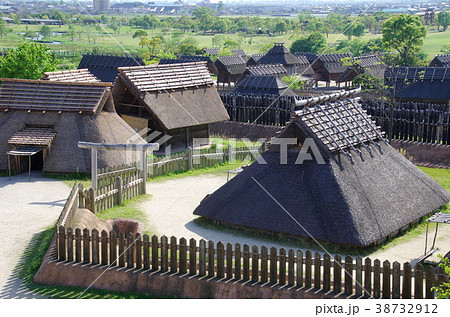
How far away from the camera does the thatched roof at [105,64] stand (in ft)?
168

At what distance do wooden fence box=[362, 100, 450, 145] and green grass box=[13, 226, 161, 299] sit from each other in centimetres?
1930

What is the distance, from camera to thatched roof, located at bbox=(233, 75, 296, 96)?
138 feet

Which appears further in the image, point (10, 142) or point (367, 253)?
point (10, 142)

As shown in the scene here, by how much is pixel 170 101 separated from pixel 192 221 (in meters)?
12.9

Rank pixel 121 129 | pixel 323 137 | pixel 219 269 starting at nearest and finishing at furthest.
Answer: pixel 219 269
pixel 323 137
pixel 121 129

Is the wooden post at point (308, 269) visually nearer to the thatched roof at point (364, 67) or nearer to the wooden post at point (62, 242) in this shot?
the wooden post at point (62, 242)

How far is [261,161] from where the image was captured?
1877cm

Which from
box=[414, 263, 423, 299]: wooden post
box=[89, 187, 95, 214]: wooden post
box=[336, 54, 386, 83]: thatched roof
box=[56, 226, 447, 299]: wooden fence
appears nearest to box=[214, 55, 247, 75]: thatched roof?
box=[336, 54, 386, 83]: thatched roof

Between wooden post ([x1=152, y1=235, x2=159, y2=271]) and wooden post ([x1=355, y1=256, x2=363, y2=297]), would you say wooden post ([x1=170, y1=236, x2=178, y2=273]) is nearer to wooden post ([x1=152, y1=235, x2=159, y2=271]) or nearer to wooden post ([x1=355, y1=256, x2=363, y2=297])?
wooden post ([x1=152, y1=235, x2=159, y2=271])

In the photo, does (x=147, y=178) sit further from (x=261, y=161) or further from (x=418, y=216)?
(x=418, y=216)

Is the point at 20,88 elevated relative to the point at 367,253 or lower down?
elevated

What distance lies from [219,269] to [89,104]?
553 inches

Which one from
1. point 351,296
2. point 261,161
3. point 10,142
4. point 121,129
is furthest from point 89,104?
point 351,296

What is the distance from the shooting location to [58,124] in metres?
25.6
